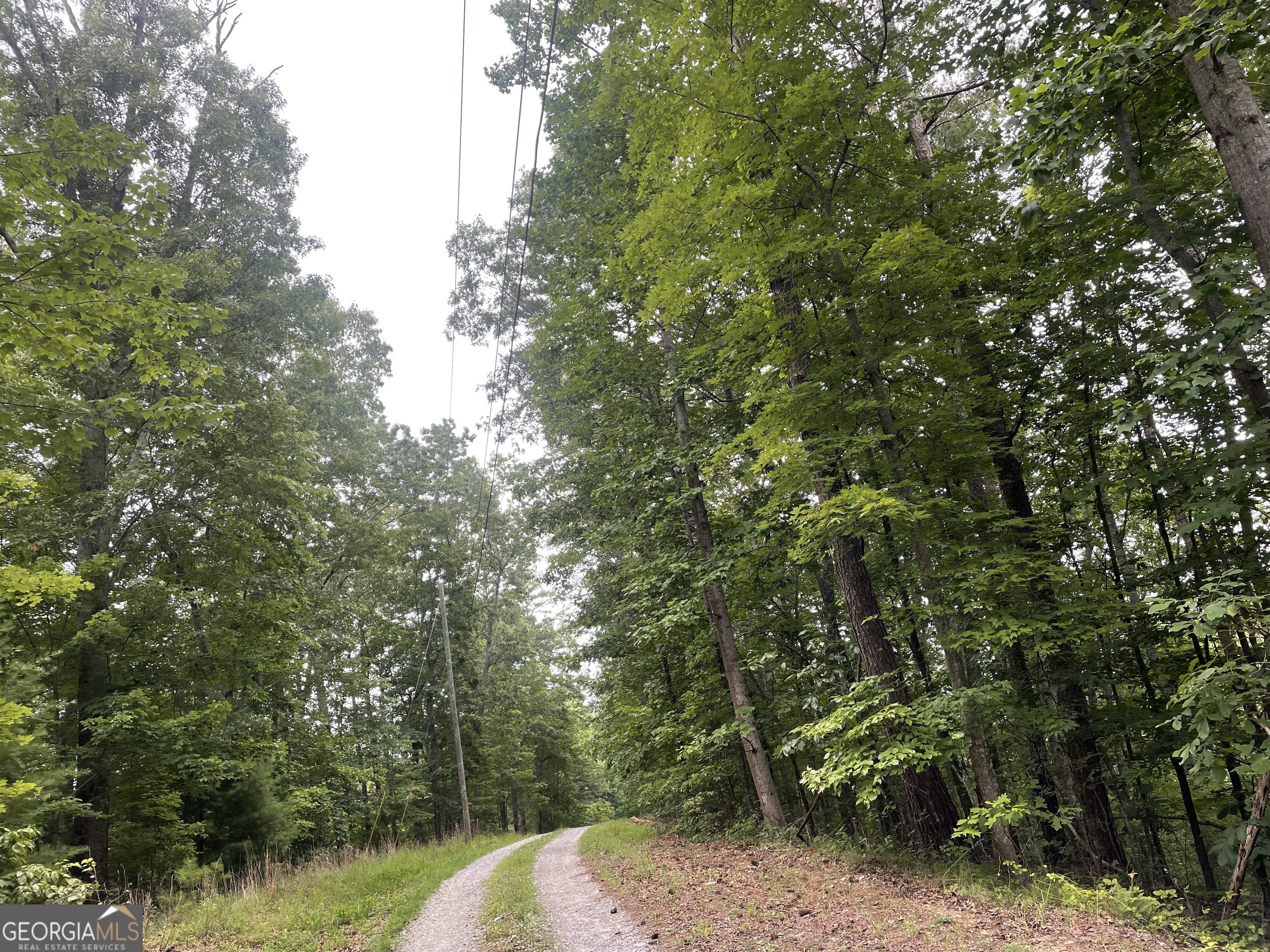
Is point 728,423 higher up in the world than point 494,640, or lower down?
higher up

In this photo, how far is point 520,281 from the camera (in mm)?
8742

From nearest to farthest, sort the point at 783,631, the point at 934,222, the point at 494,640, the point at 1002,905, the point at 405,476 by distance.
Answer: the point at 1002,905 < the point at 934,222 < the point at 783,631 < the point at 405,476 < the point at 494,640

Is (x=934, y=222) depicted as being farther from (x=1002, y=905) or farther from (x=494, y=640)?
(x=494, y=640)

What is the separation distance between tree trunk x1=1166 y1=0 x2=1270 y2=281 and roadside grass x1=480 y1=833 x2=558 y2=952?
8454 mm

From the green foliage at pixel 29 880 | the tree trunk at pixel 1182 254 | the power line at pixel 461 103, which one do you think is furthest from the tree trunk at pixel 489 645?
the tree trunk at pixel 1182 254

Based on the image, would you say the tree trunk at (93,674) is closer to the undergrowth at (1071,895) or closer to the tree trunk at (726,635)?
the undergrowth at (1071,895)

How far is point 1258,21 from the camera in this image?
3.62 m

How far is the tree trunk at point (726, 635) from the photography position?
9.71 meters

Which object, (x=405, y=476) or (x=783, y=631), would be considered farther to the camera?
(x=405, y=476)

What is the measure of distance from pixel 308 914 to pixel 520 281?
30.3 feet

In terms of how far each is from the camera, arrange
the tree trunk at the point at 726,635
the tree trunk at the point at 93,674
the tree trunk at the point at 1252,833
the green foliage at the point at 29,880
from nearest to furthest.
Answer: the tree trunk at the point at 1252,833 < the green foliage at the point at 29,880 < the tree trunk at the point at 93,674 < the tree trunk at the point at 726,635

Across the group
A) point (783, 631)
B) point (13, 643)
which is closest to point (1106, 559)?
point (783, 631)

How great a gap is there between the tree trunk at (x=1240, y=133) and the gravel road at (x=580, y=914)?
25.1 feet

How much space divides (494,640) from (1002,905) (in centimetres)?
2291
